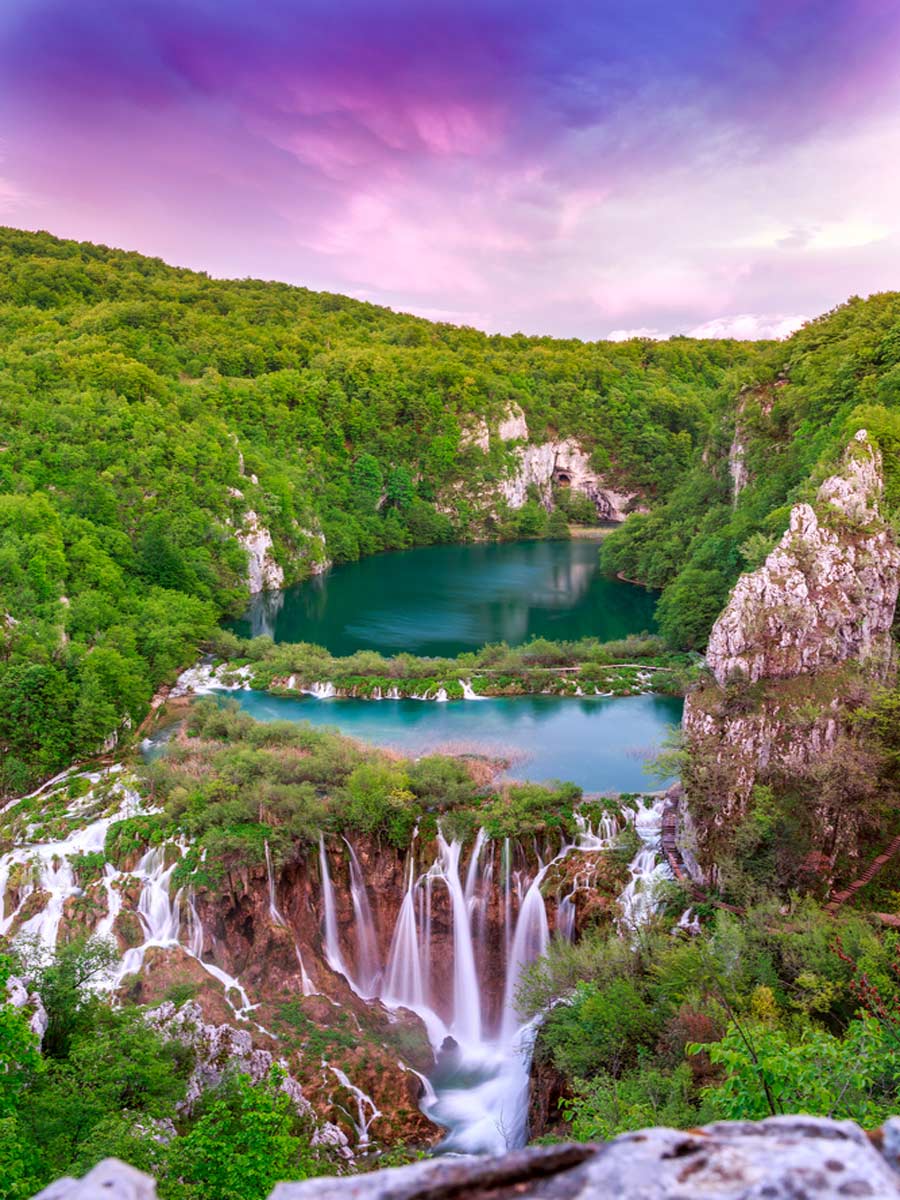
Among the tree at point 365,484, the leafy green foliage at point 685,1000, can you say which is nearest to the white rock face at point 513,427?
the tree at point 365,484

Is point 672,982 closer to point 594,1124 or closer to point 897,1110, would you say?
point 594,1124

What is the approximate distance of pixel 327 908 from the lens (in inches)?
667

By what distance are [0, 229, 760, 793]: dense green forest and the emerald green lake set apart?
3456 millimetres

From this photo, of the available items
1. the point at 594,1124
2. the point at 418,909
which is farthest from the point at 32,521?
the point at 594,1124

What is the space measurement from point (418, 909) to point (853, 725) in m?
10.3

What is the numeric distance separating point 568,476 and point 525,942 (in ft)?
213

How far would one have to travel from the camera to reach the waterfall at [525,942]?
15.8 m

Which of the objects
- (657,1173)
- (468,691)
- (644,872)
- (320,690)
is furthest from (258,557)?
(657,1173)

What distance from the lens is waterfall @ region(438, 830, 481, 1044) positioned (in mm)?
15844

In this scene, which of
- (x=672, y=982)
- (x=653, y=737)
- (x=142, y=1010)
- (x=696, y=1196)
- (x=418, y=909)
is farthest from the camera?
(x=653, y=737)

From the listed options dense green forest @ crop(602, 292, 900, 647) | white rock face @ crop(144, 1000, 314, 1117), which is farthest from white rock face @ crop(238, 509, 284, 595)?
white rock face @ crop(144, 1000, 314, 1117)

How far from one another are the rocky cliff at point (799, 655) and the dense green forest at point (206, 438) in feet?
57.9

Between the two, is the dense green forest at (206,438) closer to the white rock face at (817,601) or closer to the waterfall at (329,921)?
the waterfall at (329,921)

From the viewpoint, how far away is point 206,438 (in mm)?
46312
